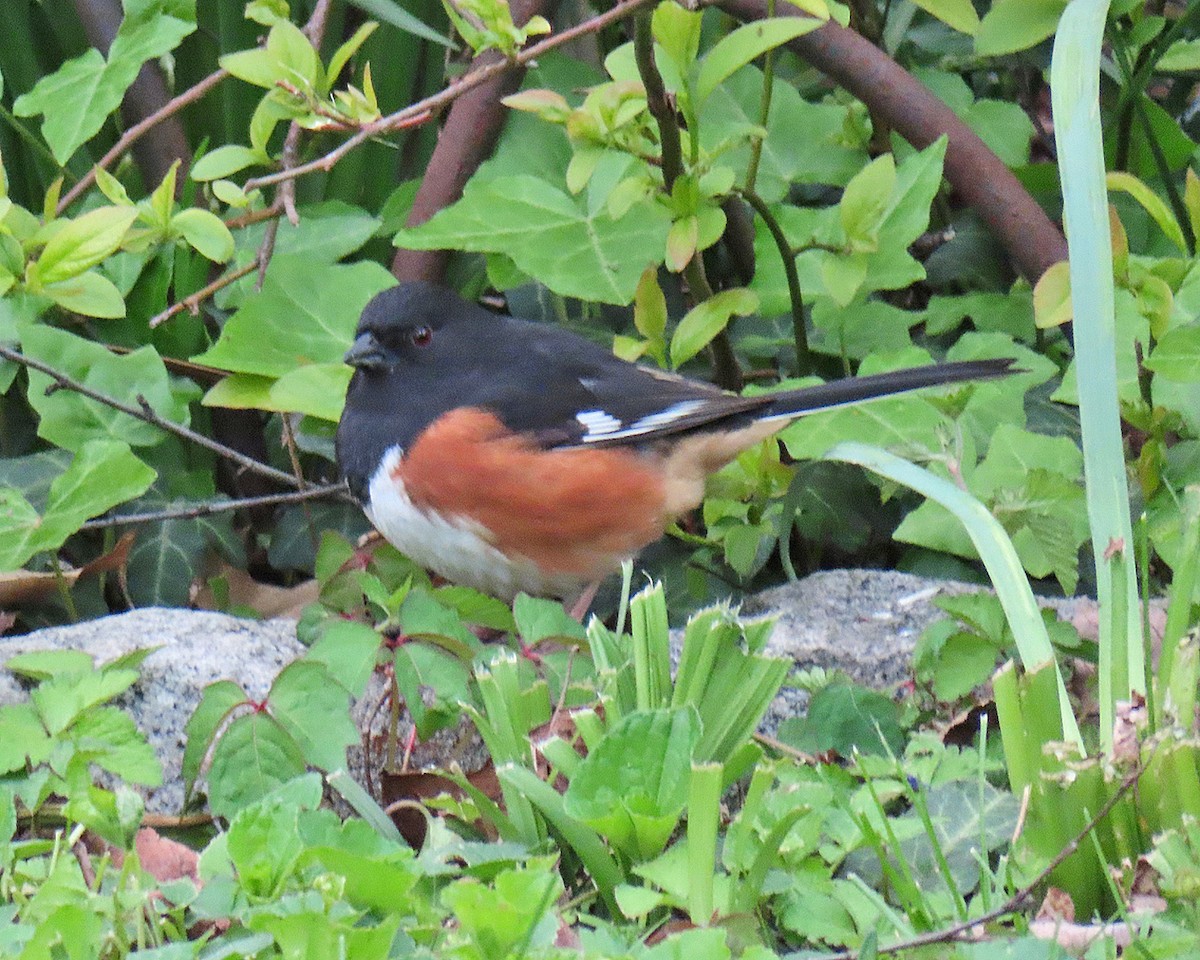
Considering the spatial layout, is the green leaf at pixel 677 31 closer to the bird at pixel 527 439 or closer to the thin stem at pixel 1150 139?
the bird at pixel 527 439

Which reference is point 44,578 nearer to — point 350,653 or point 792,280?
point 350,653

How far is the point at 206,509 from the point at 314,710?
43.0 inches

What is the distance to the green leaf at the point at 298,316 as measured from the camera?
8.84 ft

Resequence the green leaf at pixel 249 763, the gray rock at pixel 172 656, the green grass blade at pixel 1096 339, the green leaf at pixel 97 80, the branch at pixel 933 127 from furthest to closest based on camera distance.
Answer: the branch at pixel 933 127 < the green leaf at pixel 97 80 < the gray rock at pixel 172 656 < the green leaf at pixel 249 763 < the green grass blade at pixel 1096 339

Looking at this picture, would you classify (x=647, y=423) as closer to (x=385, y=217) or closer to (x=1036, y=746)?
(x=385, y=217)

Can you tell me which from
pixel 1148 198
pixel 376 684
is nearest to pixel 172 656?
pixel 376 684

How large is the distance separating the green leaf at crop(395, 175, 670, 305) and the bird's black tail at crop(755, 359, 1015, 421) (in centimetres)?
36

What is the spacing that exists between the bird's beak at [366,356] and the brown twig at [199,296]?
277mm

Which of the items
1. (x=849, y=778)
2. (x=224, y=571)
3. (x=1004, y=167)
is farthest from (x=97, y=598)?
(x=1004, y=167)

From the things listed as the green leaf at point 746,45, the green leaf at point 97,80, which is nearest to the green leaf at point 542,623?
the green leaf at point 746,45

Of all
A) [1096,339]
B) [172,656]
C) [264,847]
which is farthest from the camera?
[172,656]

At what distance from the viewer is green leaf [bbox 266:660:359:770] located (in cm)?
169

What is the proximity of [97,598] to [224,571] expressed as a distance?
Result: 0.23 meters

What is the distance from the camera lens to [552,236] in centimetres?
269
